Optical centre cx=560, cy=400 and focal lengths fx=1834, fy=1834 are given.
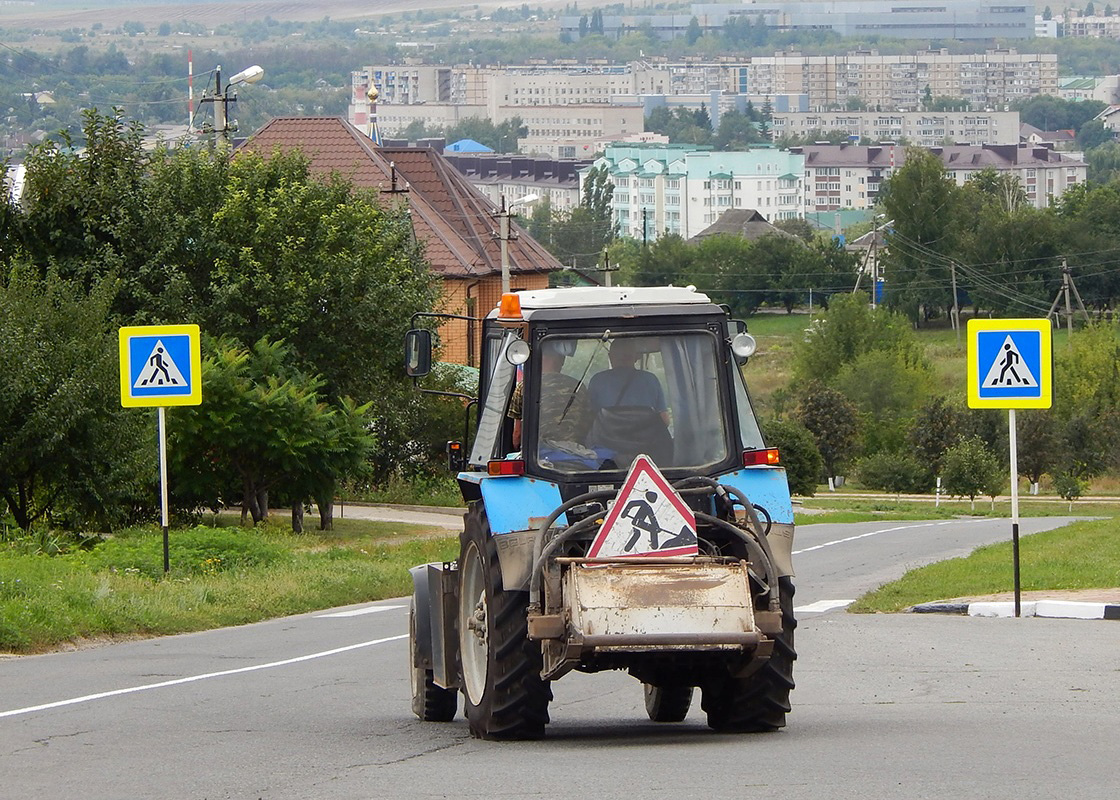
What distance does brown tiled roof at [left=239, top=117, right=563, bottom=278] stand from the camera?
69.9 m

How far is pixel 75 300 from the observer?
27562 millimetres

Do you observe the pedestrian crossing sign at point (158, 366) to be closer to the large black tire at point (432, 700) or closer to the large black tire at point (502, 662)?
the large black tire at point (432, 700)

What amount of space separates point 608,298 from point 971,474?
56.3m

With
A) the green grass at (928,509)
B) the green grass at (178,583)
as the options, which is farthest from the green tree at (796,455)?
the green grass at (178,583)

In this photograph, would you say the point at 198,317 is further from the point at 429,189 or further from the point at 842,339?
the point at 842,339

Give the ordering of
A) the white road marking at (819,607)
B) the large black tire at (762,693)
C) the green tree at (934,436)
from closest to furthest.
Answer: the large black tire at (762,693) < the white road marking at (819,607) < the green tree at (934,436)

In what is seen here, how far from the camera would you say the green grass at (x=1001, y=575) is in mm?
19703

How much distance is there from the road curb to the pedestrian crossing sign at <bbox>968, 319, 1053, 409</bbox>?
190 cm

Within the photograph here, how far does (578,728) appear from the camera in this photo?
35.9ft

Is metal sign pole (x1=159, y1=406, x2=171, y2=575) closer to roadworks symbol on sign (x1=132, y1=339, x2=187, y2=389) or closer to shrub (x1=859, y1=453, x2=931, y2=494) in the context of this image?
roadworks symbol on sign (x1=132, y1=339, x2=187, y2=389)

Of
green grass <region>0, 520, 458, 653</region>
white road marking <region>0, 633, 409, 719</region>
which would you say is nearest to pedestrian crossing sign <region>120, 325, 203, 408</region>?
green grass <region>0, 520, 458, 653</region>

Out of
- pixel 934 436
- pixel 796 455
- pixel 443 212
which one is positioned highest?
pixel 443 212

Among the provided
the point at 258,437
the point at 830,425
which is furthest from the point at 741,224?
the point at 258,437

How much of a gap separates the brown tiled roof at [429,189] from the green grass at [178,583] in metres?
42.3
